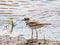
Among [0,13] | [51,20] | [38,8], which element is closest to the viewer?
[51,20]

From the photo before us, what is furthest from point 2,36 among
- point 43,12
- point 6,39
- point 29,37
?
point 43,12

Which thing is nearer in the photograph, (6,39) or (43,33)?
(6,39)

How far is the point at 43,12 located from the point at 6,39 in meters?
1.63

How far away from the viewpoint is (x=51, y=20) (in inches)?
198

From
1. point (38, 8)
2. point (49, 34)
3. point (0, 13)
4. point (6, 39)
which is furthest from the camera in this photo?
point (38, 8)

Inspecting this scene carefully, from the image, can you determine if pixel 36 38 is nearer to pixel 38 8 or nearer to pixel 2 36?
pixel 2 36

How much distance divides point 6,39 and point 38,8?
6.31ft

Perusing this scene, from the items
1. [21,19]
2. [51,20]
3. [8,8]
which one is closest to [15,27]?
[21,19]

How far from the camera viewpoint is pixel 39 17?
203 inches

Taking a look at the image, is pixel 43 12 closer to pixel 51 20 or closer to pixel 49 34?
pixel 51 20

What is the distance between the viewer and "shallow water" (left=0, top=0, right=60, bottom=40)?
439cm

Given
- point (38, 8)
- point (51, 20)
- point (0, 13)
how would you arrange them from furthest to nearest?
point (38, 8)
point (0, 13)
point (51, 20)

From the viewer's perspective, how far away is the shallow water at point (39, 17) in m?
4.39

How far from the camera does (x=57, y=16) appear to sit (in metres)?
5.29
